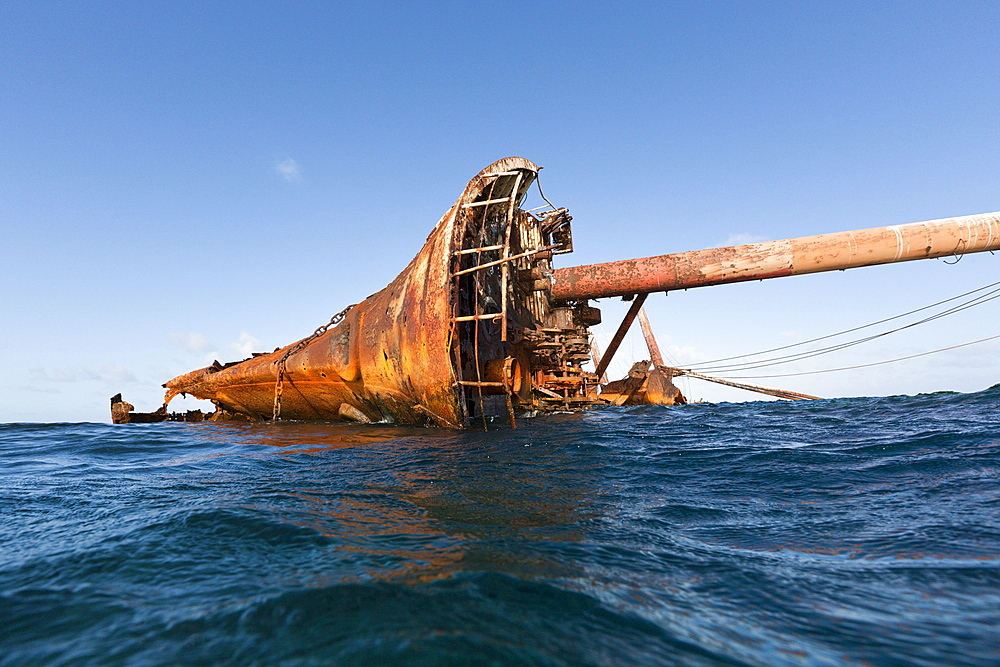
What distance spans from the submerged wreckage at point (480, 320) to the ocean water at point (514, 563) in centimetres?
383

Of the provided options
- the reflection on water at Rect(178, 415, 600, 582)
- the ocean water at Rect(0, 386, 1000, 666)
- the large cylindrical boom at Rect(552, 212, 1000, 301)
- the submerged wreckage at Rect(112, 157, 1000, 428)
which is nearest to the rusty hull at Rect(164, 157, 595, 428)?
the submerged wreckage at Rect(112, 157, 1000, 428)

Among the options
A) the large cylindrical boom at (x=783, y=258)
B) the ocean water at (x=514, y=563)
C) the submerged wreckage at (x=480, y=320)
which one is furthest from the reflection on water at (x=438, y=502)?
the large cylindrical boom at (x=783, y=258)

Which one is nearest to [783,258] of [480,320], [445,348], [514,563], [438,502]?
[480,320]

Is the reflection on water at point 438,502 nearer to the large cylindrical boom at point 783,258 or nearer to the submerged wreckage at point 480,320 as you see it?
the submerged wreckage at point 480,320

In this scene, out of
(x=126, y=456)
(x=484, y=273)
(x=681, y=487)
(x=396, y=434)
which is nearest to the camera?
(x=681, y=487)

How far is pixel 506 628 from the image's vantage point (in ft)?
5.68

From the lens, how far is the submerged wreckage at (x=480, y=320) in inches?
357

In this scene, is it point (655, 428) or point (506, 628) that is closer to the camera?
point (506, 628)

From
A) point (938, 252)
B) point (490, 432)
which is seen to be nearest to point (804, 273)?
point (938, 252)

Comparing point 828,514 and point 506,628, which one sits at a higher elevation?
point 506,628

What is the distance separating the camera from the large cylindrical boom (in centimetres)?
1066

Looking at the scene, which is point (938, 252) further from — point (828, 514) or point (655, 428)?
point (828, 514)

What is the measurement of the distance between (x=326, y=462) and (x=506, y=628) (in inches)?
183

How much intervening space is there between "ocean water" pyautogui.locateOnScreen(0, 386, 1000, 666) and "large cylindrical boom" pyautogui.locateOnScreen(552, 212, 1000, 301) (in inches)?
283
